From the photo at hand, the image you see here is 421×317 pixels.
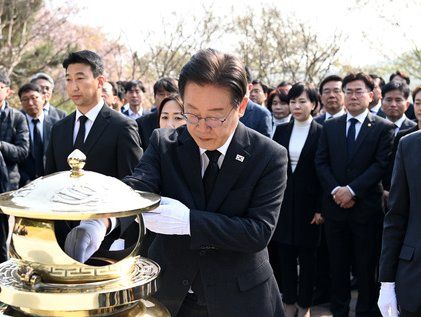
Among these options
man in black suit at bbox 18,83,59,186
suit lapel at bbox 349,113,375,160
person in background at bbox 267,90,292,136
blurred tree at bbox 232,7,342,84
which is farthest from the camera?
blurred tree at bbox 232,7,342,84

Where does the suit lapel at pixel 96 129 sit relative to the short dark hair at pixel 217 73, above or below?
below

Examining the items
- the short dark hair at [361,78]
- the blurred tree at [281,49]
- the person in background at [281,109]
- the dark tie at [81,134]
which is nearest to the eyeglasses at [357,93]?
the short dark hair at [361,78]

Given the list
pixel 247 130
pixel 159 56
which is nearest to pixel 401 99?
pixel 247 130

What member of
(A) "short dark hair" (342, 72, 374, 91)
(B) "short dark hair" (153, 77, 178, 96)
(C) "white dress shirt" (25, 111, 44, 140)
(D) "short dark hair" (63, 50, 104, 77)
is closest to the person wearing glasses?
(D) "short dark hair" (63, 50, 104, 77)

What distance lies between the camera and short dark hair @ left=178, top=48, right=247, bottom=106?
5.54 feet

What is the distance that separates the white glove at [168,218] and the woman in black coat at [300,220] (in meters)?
3.71

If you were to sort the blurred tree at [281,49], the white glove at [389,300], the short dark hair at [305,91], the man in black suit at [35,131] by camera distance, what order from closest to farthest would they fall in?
the white glove at [389,300] → the short dark hair at [305,91] → the man in black suit at [35,131] → the blurred tree at [281,49]

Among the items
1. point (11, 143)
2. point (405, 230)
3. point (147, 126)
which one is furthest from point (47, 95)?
point (405, 230)

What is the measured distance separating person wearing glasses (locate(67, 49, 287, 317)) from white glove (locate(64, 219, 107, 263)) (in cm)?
48

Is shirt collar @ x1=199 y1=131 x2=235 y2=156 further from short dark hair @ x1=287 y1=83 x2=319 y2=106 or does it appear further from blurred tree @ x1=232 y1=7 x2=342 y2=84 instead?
blurred tree @ x1=232 y1=7 x2=342 y2=84

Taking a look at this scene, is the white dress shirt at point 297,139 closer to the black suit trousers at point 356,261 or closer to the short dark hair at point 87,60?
the black suit trousers at point 356,261

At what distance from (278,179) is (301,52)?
18.8 m

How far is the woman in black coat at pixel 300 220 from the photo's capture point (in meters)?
5.23

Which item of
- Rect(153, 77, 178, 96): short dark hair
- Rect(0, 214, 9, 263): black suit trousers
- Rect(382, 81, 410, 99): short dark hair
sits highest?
Rect(382, 81, 410, 99): short dark hair
